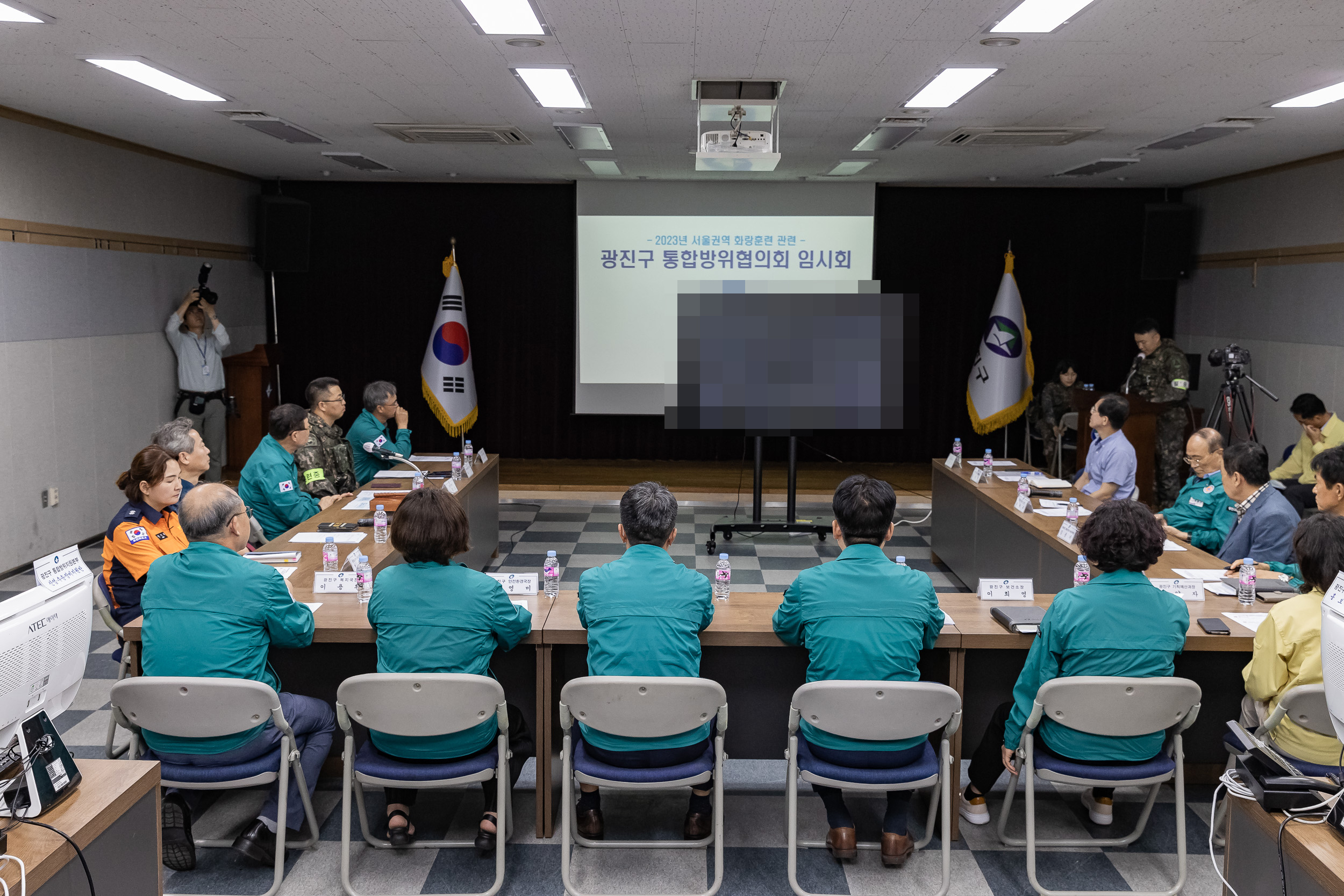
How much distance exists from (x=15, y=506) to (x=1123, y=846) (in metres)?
5.66

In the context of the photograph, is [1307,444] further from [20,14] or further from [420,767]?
[20,14]

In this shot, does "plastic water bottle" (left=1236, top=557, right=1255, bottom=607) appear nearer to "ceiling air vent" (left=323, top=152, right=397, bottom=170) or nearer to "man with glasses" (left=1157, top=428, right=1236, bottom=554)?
"man with glasses" (left=1157, top=428, right=1236, bottom=554)

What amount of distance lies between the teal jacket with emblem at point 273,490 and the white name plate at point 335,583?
4.24ft

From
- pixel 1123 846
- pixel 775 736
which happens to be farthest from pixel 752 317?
pixel 1123 846

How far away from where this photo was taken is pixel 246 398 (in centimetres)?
788

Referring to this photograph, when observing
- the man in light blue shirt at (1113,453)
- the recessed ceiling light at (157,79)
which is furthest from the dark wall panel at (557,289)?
the man in light blue shirt at (1113,453)

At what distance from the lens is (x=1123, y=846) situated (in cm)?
282

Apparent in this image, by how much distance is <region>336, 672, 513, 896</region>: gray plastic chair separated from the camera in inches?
94.0

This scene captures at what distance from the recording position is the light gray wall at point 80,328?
5.48 metres

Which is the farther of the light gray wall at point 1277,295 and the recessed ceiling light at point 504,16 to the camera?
the light gray wall at point 1277,295

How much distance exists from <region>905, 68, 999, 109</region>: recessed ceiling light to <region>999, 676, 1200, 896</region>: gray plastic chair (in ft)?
9.50

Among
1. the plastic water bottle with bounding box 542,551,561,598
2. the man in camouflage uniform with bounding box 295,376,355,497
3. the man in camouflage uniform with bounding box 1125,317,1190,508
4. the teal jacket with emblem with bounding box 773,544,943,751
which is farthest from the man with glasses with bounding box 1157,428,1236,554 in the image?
the man in camouflage uniform with bounding box 295,376,355,497

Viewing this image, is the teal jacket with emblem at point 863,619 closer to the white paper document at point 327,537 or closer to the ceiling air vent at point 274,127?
the white paper document at point 327,537

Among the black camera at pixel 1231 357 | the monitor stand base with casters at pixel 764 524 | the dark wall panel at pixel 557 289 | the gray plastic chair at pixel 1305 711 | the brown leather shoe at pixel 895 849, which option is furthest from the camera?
the dark wall panel at pixel 557 289
